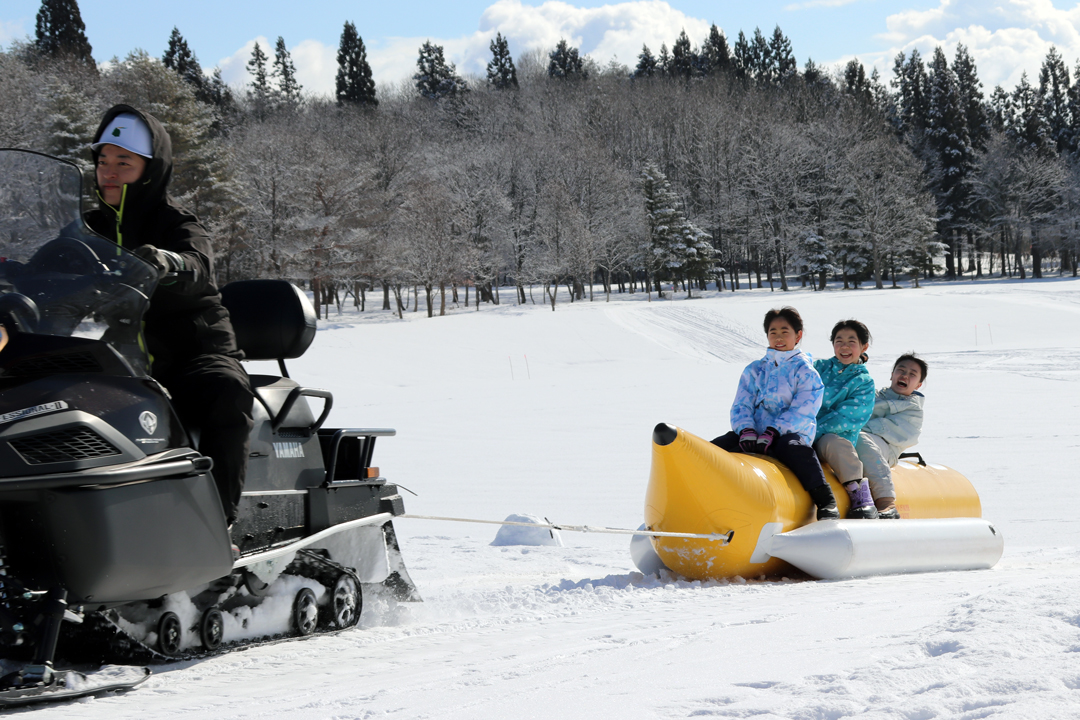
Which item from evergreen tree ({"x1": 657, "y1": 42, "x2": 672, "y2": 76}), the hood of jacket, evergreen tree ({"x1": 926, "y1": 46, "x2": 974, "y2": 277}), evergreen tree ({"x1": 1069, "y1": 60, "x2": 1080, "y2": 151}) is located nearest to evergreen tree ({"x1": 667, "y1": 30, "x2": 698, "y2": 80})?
evergreen tree ({"x1": 657, "y1": 42, "x2": 672, "y2": 76})

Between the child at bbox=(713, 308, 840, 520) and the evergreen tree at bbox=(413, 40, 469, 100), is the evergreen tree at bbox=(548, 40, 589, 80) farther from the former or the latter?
the child at bbox=(713, 308, 840, 520)

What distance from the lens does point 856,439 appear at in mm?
6320

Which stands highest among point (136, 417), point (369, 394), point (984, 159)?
point (984, 159)

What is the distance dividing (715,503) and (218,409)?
314 cm

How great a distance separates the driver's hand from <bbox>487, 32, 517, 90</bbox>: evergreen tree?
282ft

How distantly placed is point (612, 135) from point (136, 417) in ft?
219

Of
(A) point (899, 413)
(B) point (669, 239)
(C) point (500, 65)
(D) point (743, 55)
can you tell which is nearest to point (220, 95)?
(C) point (500, 65)

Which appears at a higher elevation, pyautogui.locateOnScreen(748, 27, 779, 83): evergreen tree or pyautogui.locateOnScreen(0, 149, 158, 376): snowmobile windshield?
pyautogui.locateOnScreen(748, 27, 779, 83): evergreen tree

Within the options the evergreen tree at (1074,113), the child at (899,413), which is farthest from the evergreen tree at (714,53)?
the child at (899,413)

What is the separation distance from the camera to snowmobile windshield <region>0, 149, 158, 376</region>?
9.76 feet

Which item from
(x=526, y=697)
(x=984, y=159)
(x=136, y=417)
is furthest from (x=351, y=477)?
(x=984, y=159)

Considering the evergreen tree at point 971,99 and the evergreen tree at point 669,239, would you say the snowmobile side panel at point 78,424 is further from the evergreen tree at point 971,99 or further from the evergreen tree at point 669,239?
the evergreen tree at point 971,99

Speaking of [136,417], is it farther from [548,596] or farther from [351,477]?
[548,596]

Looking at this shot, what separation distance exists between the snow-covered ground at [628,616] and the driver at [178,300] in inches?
33.6
